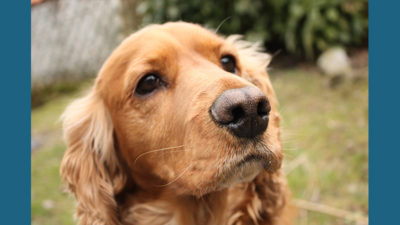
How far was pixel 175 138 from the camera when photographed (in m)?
2.36

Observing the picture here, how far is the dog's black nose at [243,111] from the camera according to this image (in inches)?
74.1

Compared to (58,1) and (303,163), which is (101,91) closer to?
(303,163)

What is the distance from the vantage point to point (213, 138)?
6.55ft

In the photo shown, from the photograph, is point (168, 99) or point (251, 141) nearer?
point (251, 141)

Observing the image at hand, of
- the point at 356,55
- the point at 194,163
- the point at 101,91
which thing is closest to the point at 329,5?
the point at 356,55

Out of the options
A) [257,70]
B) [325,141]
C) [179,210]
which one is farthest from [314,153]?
[179,210]

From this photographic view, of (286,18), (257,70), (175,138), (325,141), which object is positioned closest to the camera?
(175,138)

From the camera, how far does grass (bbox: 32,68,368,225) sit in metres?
4.48

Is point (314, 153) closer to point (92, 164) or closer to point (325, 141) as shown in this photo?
point (325, 141)

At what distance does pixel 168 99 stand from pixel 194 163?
53 cm

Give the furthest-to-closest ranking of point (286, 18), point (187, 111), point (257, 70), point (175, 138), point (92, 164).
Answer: point (286, 18)
point (257, 70)
point (92, 164)
point (175, 138)
point (187, 111)

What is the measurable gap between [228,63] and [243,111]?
41.5 inches

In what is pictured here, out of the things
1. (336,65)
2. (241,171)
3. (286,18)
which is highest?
(241,171)

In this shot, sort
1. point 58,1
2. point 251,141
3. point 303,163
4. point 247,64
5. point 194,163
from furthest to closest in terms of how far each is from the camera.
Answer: point 58,1 < point 303,163 < point 247,64 < point 194,163 < point 251,141
